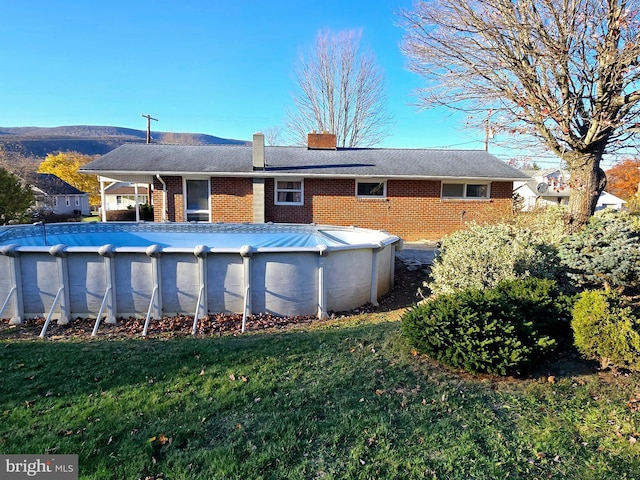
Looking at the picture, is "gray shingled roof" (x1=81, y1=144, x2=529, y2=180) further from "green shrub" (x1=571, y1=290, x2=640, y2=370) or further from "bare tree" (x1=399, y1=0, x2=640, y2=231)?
"green shrub" (x1=571, y1=290, x2=640, y2=370)

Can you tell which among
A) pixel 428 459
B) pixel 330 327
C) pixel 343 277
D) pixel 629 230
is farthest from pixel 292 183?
pixel 428 459

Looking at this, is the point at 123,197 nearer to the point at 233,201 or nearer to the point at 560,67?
the point at 233,201

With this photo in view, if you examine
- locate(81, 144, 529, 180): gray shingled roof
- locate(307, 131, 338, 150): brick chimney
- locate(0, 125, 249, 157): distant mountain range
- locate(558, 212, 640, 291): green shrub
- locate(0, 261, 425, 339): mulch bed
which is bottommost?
locate(0, 261, 425, 339): mulch bed

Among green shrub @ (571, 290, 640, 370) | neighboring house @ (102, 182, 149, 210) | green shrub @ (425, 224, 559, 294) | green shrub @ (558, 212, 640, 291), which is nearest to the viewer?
green shrub @ (571, 290, 640, 370)

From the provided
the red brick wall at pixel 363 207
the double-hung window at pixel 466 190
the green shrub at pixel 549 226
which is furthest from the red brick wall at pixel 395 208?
the green shrub at pixel 549 226

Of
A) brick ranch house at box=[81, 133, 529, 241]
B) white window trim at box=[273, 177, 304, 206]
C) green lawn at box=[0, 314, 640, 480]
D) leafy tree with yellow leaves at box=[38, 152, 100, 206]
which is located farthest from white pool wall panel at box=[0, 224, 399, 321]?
leafy tree with yellow leaves at box=[38, 152, 100, 206]

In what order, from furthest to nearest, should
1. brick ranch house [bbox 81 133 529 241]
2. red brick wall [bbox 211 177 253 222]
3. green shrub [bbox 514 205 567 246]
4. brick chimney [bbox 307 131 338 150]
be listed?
brick chimney [bbox 307 131 338 150], red brick wall [bbox 211 177 253 222], brick ranch house [bbox 81 133 529 241], green shrub [bbox 514 205 567 246]

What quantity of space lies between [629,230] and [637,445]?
4.14 m

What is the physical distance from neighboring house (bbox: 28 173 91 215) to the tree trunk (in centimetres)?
3369

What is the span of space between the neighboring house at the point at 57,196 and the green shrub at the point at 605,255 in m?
34.0

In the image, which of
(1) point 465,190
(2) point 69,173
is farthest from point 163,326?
(2) point 69,173

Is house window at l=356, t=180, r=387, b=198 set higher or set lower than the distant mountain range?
lower

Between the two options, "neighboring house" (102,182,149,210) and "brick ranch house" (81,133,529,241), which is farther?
"neighboring house" (102,182,149,210)

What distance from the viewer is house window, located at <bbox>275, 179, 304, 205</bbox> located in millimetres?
15188
